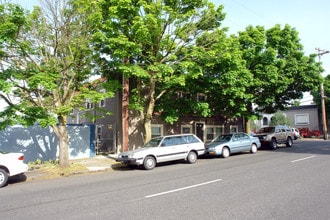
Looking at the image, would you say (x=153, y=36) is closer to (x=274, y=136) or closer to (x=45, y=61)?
(x=45, y=61)

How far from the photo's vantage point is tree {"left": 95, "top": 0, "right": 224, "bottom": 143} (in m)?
13.4

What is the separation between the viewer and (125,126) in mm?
15562

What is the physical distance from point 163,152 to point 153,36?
6.12 m

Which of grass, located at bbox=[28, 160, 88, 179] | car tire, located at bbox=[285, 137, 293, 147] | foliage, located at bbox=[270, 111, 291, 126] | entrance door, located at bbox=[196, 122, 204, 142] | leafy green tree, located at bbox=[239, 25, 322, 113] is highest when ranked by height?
leafy green tree, located at bbox=[239, 25, 322, 113]

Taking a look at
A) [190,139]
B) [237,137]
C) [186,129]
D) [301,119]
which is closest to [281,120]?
[301,119]

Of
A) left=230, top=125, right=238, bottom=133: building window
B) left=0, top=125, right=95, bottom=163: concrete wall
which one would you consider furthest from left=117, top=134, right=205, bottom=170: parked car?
left=230, top=125, right=238, bottom=133: building window

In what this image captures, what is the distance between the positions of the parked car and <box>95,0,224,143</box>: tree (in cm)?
227

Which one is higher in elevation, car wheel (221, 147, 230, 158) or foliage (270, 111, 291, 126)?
foliage (270, 111, 291, 126)

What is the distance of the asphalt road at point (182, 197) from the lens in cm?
562

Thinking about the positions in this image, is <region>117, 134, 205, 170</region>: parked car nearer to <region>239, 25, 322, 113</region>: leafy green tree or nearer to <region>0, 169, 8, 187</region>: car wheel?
<region>0, 169, 8, 187</region>: car wheel

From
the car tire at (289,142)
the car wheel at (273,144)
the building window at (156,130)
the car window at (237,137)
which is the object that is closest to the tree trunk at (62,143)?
the building window at (156,130)

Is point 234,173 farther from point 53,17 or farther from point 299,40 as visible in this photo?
point 299,40

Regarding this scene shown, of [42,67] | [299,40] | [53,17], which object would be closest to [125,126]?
[42,67]

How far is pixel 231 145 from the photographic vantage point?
1725 cm
